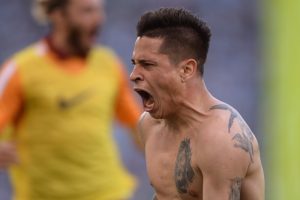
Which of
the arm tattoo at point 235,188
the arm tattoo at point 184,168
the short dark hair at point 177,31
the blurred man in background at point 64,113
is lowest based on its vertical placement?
the arm tattoo at point 235,188

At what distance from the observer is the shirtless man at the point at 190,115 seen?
5191 millimetres

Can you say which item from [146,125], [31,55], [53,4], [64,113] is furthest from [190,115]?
[53,4]

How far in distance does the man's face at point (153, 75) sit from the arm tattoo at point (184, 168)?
0.18 m

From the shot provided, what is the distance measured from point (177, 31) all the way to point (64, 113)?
8.18 feet

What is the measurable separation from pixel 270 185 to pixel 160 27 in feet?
17.8

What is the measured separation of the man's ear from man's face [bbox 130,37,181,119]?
0.02m

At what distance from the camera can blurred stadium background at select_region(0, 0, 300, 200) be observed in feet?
34.8

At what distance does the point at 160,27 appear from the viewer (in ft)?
17.4

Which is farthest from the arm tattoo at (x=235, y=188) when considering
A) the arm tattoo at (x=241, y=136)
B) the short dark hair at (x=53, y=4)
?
the short dark hair at (x=53, y=4)

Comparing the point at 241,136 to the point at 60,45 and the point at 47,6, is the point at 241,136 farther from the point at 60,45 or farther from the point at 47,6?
the point at 47,6

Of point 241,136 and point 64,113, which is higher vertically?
point 64,113

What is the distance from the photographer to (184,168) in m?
5.33

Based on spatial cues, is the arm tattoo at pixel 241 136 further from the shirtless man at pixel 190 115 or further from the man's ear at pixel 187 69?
the man's ear at pixel 187 69

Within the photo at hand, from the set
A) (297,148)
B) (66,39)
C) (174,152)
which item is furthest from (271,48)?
(174,152)
